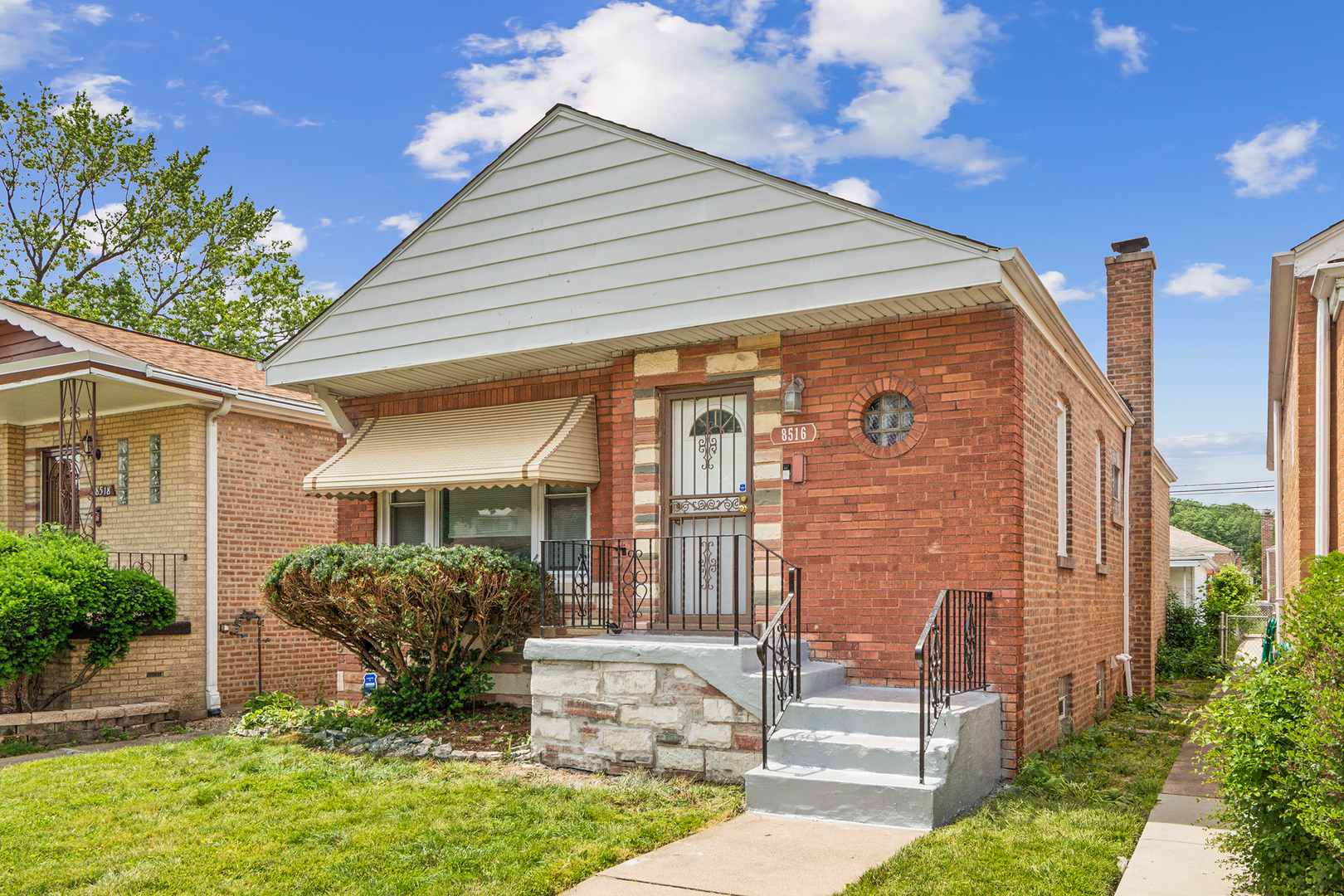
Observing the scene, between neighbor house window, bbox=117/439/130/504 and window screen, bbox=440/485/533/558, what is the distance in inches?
197

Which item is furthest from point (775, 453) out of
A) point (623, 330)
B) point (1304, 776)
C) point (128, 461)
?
point (128, 461)

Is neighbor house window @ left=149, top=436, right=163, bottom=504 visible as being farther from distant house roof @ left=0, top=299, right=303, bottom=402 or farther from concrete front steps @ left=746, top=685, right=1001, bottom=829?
concrete front steps @ left=746, top=685, right=1001, bottom=829

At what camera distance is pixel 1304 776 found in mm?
4023

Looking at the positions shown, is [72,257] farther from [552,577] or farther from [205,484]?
[552,577]

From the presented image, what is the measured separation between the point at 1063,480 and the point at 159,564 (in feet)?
33.6

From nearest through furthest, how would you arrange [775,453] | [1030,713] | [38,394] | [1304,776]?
1. [1304,776]
2. [1030,713]
3. [775,453]
4. [38,394]

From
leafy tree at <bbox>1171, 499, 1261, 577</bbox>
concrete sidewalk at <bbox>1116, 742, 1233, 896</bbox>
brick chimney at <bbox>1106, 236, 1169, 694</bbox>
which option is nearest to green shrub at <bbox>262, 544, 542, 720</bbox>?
concrete sidewalk at <bbox>1116, 742, 1233, 896</bbox>

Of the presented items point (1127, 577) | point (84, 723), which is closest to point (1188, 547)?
point (1127, 577)

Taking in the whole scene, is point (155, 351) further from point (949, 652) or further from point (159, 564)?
point (949, 652)

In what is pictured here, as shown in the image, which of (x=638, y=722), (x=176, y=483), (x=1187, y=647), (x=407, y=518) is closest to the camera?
(x=638, y=722)

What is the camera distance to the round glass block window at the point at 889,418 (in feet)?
26.0

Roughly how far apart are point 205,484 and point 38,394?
2.27 meters

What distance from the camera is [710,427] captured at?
8.88m

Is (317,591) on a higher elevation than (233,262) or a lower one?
lower
